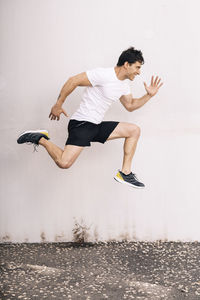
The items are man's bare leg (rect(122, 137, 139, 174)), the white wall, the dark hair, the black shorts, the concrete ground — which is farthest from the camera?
the white wall

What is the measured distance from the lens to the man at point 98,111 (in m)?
3.88

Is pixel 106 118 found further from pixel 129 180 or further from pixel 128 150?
pixel 129 180

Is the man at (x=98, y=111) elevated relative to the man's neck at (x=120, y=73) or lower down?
lower down

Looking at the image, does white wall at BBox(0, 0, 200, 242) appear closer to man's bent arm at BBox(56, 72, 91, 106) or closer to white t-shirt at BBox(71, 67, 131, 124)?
white t-shirt at BBox(71, 67, 131, 124)

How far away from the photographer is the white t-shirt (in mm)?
3889

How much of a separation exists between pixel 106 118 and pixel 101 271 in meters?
1.54

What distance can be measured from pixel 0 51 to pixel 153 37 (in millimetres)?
1578

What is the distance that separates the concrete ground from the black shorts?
1154mm

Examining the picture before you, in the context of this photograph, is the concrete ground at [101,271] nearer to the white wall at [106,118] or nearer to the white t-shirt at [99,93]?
the white wall at [106,118]

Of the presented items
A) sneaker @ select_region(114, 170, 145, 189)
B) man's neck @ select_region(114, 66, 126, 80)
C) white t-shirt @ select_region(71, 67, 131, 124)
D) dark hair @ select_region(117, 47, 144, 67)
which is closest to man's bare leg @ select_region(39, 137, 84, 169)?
white t-shirt @ select_region(71, 67, 131, 124)

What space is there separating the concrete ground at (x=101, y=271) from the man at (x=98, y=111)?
802 millimetres

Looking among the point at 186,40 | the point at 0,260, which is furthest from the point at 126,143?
the point at 0,260

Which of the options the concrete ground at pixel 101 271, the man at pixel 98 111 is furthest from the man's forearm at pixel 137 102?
the concrete ground at pixel 101 271

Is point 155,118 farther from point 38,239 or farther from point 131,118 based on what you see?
point 38,239
